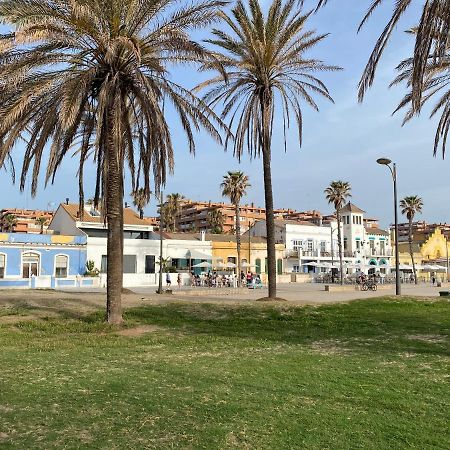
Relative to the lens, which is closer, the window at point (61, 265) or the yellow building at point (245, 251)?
the window at point (61, 265)

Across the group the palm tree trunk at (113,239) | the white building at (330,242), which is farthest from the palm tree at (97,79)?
the white building at (330,242)

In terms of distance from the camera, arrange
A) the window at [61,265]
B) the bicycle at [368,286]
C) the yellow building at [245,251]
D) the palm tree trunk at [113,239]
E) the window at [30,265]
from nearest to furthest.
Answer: the palm tree trunk at [113,239] < the bicycle at [368,286] < the window at [30,265] < the window at [61,265] < the yellow building at [245,251]

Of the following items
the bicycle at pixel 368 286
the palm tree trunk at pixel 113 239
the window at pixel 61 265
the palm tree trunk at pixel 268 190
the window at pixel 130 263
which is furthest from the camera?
the window at pixel 130 263

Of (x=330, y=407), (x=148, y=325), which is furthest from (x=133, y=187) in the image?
(x=330, y=407)

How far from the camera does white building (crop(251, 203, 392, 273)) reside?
69.1m

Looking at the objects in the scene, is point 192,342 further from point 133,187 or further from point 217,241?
point 217,241

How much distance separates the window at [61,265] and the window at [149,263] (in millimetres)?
8297

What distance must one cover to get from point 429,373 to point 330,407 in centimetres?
277

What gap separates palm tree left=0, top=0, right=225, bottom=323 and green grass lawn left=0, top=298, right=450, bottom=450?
11.9 ft

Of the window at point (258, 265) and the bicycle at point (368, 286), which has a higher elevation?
the window at point (258, 265)

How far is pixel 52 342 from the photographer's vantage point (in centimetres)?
1130

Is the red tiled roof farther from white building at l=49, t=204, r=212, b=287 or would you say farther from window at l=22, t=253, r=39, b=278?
window at l=22, t=253, r=39, b=278

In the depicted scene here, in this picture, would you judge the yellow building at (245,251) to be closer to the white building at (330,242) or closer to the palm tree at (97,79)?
the white building at (330,242)

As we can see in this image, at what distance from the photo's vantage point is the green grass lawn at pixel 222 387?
495 centimetres
